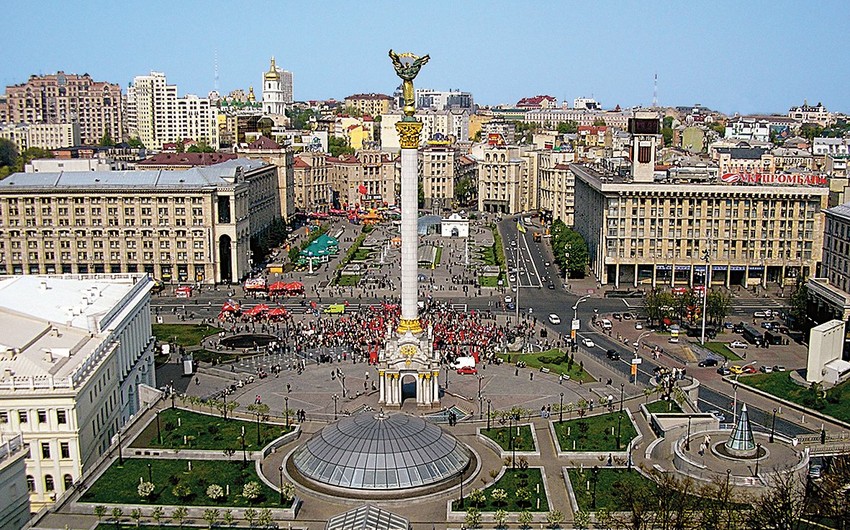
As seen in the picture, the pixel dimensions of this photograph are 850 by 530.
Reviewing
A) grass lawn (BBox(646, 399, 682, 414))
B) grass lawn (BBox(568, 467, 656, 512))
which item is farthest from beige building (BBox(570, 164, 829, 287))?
grass lawn (BBox(568, 467, 656, 512))

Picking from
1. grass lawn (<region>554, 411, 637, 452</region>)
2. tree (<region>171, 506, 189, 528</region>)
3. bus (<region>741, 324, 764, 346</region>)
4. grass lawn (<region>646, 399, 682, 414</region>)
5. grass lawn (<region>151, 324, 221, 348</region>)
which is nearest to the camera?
tree (<region>171, 506, 189, 528</region>)

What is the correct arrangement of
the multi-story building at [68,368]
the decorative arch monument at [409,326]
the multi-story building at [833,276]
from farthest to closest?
1. the multi-story building at [833,276]
2. the decorative arch monument at [409,326]
3. the multi-story building at [68,368]

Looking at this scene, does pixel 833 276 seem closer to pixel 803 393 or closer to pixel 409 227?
pixel 803 393

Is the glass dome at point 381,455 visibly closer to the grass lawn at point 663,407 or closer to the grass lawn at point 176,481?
the grass lawn at point 176,481

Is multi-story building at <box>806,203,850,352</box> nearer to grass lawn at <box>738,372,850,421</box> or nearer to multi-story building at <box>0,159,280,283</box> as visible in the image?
grass lawn at <box>738,372,850,421</box>

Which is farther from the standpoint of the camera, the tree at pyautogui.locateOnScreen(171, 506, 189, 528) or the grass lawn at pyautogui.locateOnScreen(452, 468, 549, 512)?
the grass lawn at pyautogui.locateOnScreen(452, 468, 549, 512)

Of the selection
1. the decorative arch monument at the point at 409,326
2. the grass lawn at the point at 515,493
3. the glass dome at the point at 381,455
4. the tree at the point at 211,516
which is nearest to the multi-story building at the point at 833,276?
the decorative arch monument at the point at 409,326

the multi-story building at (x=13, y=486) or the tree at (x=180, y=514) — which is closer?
the multi-story building at (x=13, y=486)

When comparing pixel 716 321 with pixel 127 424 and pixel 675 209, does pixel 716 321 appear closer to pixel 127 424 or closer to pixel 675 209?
pixel 675 209
